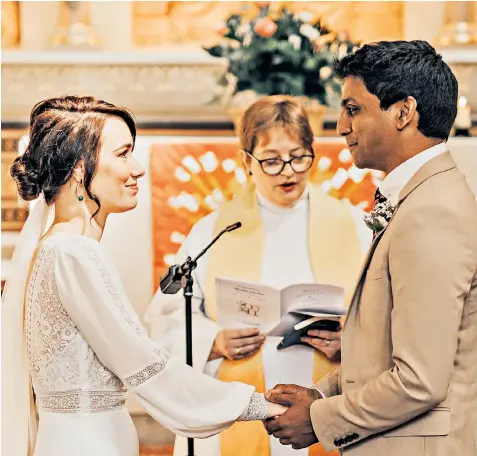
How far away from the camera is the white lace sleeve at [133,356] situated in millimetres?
2793

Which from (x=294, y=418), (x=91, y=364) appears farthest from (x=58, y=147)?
(x=294, y=418)

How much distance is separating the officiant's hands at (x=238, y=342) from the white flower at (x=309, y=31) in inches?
66.9

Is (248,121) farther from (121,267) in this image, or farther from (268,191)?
(121,267)

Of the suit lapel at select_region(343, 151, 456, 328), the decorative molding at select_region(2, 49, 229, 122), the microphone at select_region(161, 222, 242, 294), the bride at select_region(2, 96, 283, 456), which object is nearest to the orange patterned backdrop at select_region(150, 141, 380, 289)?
the decorative molding at select_region(2, 49, 229, 122)

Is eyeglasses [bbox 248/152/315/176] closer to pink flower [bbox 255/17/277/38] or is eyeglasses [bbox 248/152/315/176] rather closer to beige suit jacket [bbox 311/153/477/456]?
pink flower [bbox 255/17/277/38]

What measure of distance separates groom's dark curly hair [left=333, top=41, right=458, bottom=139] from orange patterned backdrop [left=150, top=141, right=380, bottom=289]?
218 cm

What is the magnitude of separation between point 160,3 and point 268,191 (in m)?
2.52

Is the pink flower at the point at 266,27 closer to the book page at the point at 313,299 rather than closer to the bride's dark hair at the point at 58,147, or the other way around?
the book page at the point at 313,299

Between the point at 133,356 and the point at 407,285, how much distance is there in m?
0.84

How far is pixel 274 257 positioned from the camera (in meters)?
4.29

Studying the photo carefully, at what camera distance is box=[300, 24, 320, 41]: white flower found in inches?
193

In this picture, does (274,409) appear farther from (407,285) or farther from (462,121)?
(462,121)

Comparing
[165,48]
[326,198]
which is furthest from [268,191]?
[165,48]

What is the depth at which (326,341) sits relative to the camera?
395 cm
